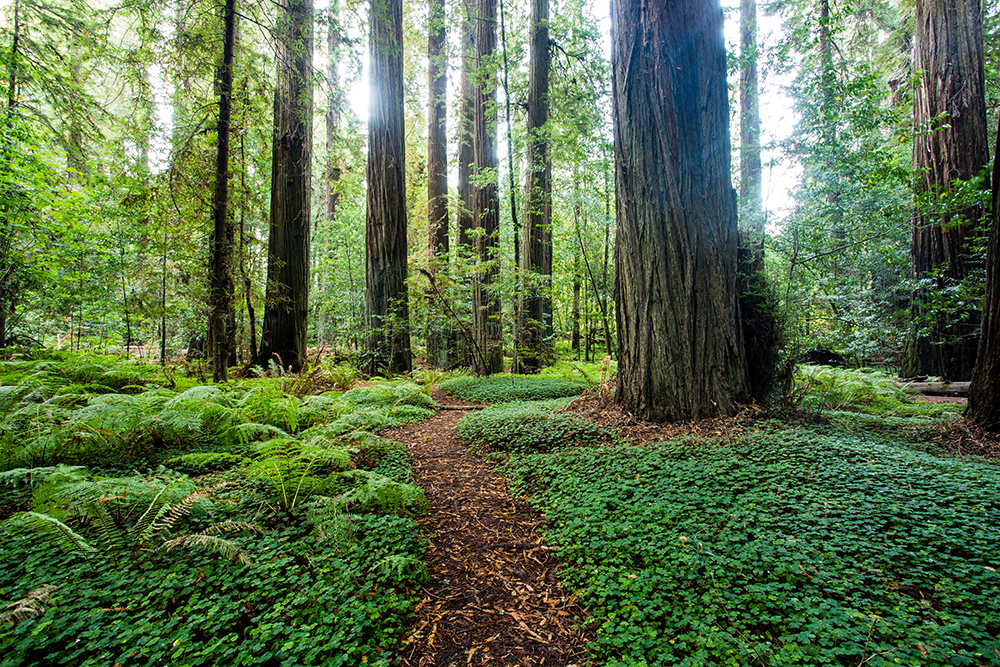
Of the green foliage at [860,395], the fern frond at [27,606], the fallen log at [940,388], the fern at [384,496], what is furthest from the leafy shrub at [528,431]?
the fallen log at [940,388]

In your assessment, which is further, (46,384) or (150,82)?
(150,82)

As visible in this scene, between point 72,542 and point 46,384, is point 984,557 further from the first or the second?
point 46,384

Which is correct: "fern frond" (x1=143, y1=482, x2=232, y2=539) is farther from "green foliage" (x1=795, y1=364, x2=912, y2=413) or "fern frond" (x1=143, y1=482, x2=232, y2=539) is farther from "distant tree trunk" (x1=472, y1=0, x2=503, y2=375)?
"green foliage" (x1=795, y1=364, x2=912, y2=413)

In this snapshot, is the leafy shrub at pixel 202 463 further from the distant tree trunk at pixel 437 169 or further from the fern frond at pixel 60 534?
the distant tree trunk at pixel 437 169

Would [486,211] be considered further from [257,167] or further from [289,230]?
[257,167]

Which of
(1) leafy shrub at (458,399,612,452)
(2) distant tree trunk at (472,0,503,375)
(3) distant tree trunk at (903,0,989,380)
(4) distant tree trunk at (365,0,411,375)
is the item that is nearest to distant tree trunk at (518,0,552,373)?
(2) distant tree trunk at (472,0,503,375)

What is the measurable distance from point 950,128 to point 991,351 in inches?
222

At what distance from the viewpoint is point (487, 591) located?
213 centimetres

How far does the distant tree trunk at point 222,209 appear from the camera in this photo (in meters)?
4.84

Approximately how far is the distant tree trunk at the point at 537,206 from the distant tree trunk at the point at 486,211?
0.66 metres

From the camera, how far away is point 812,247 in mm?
6430

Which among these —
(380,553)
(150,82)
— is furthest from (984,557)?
(150,82)

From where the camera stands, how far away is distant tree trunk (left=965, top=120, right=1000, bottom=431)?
3561 mm

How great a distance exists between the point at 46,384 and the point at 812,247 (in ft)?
31.5
